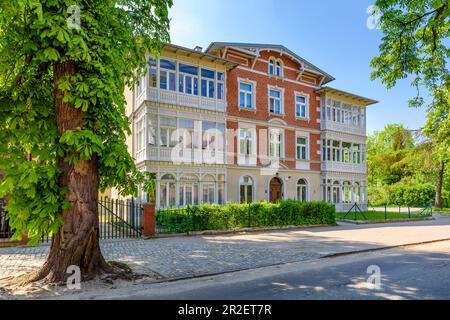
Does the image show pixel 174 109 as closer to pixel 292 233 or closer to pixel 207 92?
pixel 207 92

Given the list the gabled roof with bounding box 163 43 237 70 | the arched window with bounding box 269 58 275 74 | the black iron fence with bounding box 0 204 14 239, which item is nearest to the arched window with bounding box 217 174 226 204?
the gabled roof with bounding box 163 43 237 70

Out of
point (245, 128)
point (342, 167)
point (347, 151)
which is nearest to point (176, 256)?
point (245, 128)

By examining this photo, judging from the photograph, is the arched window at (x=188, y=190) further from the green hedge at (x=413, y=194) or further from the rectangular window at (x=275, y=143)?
the green hedge at (x=413, y=194)

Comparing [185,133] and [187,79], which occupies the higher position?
[187,79]

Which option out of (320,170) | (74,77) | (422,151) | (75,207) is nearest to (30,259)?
(75,207)

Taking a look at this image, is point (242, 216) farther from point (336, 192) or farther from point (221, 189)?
point (336, 192)

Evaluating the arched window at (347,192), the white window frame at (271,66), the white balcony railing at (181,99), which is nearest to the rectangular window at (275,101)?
the white window frame at (271,66)

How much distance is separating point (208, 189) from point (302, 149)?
9.40 m

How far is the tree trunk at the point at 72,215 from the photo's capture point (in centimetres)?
681

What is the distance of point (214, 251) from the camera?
34.7 feet

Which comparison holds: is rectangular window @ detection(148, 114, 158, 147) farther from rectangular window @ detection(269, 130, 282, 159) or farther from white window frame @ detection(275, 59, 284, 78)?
white window frame @ detection(275, 59, 284, 78)

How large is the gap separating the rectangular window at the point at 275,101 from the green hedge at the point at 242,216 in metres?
8.73

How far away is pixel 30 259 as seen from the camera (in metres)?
9.17

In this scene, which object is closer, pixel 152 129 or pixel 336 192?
pixel 152 129
